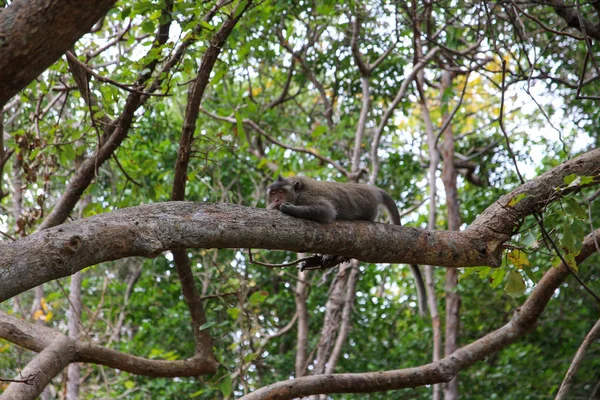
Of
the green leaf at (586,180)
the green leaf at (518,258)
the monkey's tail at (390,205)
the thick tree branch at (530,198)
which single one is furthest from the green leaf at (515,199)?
the monkey's tail at (390,205)

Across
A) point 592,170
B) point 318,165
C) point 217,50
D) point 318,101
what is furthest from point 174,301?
point 592,170

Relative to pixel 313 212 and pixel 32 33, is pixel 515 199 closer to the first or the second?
A: pixel 313 212

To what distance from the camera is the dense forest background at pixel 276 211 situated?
155 inches

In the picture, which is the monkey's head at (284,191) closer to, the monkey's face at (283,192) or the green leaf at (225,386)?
the monkey's face at (283,192)

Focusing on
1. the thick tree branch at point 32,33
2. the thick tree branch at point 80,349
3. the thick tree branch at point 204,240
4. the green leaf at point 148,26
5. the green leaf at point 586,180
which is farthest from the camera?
the thick tree branch at point 80,349

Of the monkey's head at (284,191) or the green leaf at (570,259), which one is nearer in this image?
the green leaf at (570,259)

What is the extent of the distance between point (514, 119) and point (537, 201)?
12182 millimetres

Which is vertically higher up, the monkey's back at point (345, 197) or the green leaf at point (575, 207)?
the monkey's back at point (345, 197)

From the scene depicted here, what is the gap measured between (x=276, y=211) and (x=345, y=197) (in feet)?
7.55

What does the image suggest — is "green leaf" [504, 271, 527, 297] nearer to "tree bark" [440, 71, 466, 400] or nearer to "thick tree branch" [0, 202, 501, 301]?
"thick tree branch" [0, 202, 501, 301]

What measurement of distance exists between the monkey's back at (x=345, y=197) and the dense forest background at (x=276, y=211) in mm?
963

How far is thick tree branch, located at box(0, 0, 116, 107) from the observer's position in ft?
7.40

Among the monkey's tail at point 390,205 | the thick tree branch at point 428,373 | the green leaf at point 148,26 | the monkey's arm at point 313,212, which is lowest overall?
the thick tree branch at point 428,373

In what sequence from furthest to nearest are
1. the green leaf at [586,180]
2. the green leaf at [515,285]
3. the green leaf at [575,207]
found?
the green leaf at [515,285], the green leaf at [575,207], the green leaf at [586,180]
